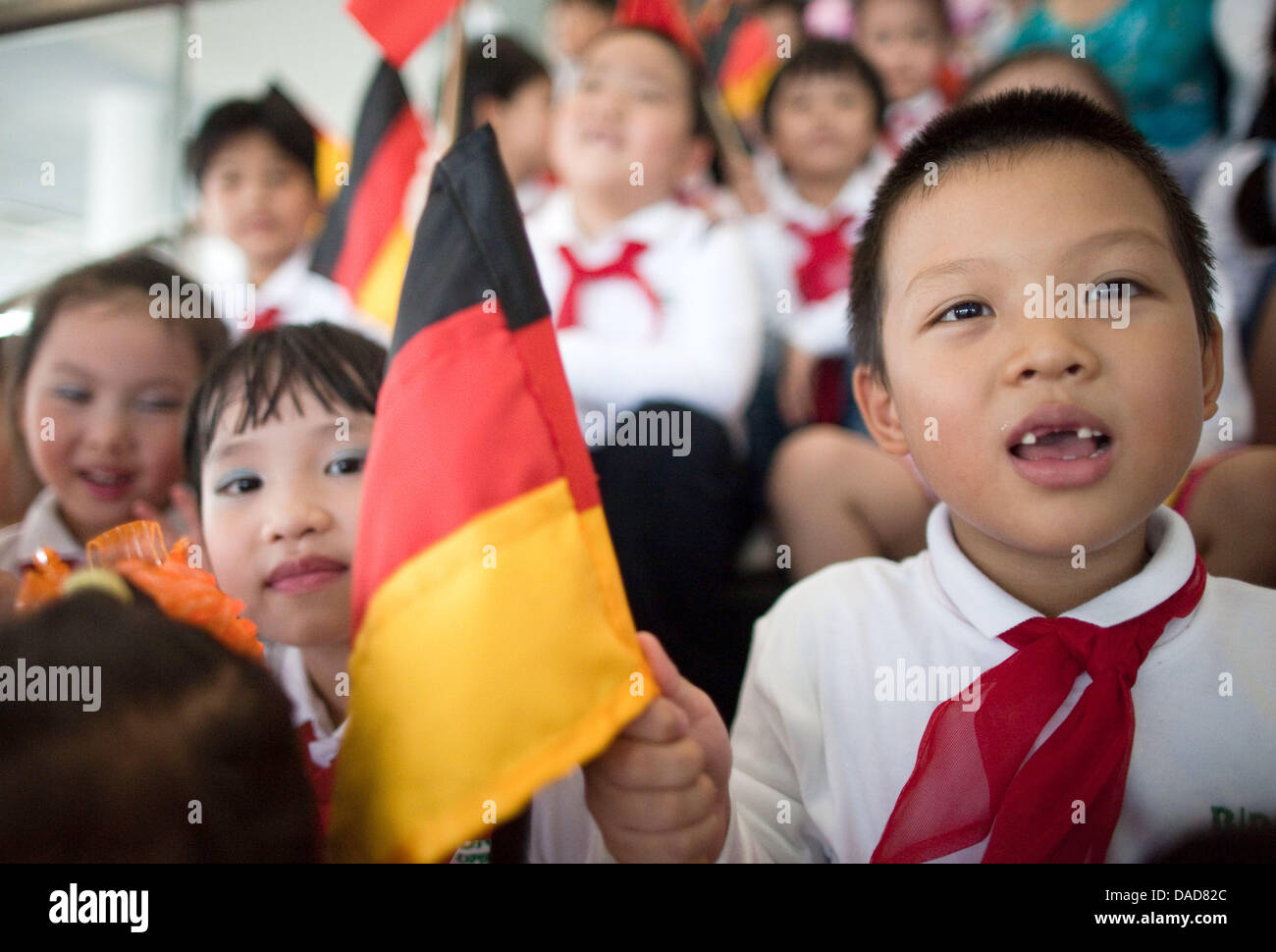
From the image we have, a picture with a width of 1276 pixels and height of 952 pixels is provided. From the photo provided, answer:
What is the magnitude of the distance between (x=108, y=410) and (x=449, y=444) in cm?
44

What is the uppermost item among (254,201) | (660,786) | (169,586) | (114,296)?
(254,201)

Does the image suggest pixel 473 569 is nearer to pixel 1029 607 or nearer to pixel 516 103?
pixel 1029 607

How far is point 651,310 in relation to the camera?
117cm

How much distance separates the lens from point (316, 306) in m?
1.27

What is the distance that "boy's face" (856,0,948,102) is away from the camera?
160cm

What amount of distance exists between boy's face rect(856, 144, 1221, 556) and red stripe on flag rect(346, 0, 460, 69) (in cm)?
54

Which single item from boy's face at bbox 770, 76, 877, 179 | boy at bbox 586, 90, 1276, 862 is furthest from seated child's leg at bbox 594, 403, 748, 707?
boy's face at bbox 770, 76, 877, 179

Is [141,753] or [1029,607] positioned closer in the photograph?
[141,753]

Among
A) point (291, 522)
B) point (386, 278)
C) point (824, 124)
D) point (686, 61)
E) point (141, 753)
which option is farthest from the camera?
point (824, 124)

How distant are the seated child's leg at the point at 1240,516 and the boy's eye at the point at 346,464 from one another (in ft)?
2.18

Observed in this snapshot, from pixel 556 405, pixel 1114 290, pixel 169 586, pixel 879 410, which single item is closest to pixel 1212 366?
pixel 1114 290

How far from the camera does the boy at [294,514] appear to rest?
724mm

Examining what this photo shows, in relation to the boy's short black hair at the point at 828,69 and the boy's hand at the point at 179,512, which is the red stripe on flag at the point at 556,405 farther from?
the boy's short black hair at the point at 828,69

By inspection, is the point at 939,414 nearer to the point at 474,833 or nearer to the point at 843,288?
the point at 474,833
